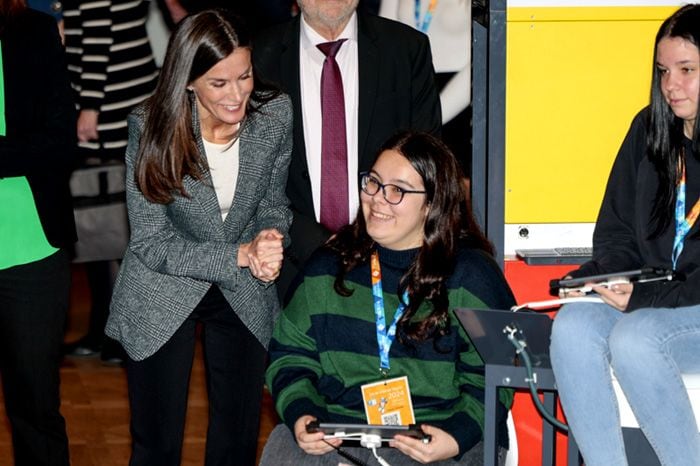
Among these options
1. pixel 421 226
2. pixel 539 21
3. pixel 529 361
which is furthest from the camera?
pixel 539 21

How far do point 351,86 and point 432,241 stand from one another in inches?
35.2

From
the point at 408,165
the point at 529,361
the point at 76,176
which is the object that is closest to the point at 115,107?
the point at 76,176

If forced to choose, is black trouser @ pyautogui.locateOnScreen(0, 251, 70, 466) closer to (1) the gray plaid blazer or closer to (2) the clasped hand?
(1) the gray plaid blazer

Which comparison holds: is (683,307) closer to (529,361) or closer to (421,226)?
(529,361)

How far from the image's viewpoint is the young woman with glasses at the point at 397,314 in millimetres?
2951

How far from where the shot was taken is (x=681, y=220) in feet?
9.91

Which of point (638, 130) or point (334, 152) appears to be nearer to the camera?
point (638, 130)

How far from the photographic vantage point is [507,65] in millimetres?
3584

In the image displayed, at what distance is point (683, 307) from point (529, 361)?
0.41m

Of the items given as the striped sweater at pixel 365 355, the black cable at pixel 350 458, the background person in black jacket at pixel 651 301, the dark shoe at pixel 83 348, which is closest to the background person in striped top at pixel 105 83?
the dark shoe at pixel 83 348

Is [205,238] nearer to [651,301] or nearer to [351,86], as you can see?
[351,86]

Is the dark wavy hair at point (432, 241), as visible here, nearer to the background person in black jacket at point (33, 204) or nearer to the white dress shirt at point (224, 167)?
the white dress shirt at point (224, 167)

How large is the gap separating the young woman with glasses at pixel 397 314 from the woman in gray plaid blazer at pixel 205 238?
0.68ft

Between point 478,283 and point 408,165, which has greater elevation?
point 408,165
